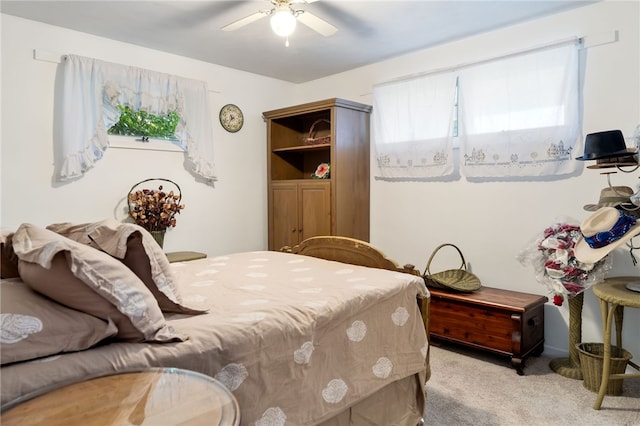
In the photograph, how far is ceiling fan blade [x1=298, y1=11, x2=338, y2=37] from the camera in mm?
2479

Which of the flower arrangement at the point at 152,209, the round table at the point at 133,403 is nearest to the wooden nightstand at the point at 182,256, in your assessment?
the flower arrangement at the point at 152,209

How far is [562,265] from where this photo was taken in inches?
102

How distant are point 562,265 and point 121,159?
11.2 feet

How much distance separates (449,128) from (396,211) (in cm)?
91

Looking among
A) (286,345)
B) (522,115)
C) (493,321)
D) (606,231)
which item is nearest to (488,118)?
(522,115)

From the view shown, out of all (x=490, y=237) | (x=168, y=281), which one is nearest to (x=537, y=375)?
(x=490, y=237)

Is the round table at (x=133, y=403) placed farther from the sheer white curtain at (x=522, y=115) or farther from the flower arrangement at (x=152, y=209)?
the sheer white curtain at (x=522, y=115)

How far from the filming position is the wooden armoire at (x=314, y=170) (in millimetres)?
3889

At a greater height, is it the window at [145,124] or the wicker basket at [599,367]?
the window at [145,124]

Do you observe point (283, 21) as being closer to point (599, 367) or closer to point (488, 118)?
point (488, 118)

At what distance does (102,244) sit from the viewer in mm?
1465

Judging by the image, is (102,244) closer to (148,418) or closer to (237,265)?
(148,418)

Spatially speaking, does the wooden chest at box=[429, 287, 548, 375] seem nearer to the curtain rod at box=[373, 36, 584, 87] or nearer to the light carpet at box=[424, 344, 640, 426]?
the light carpet at box=[424, 344, 640, 426]

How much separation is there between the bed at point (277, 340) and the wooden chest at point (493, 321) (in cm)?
103
